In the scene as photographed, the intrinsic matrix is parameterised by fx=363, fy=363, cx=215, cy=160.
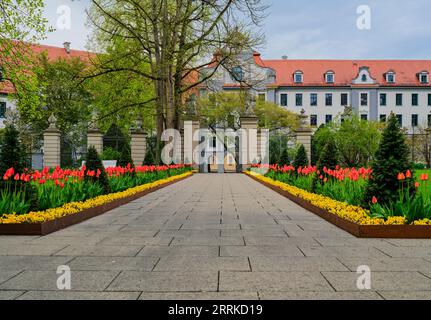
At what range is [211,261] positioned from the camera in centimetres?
472

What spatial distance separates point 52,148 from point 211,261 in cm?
2501

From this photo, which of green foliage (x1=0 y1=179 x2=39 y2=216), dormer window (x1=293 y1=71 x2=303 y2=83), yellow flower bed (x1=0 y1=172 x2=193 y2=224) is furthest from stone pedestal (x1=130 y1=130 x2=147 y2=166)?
dormer window (x1=293 y1=71 x2=303 y2=83)

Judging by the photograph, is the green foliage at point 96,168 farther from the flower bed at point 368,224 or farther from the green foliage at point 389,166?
the green foliage at point 389,166

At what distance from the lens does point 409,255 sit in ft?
16.7

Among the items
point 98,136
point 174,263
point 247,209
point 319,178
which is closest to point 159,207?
point 247,209

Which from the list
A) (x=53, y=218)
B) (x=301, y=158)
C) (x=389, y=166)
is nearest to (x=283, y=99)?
(x=301, y=158)

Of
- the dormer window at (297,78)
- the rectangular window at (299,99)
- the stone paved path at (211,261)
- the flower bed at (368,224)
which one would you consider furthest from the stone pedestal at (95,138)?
the dormer window at (297,78)

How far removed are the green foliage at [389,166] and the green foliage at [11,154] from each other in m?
7.17

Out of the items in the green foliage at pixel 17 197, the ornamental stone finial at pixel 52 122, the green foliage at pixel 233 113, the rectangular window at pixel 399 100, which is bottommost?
the green foliage at pixel 17 197

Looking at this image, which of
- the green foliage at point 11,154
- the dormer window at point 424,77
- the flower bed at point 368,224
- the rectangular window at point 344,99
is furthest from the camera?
the rectangular window at point 344,99

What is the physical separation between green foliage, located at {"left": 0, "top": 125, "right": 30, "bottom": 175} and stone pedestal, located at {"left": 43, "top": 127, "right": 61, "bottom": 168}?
65.8 feet

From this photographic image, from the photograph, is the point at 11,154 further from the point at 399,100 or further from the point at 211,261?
the point at 399,100

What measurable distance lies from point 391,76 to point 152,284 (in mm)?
62986

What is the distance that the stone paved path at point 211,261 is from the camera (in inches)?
143
